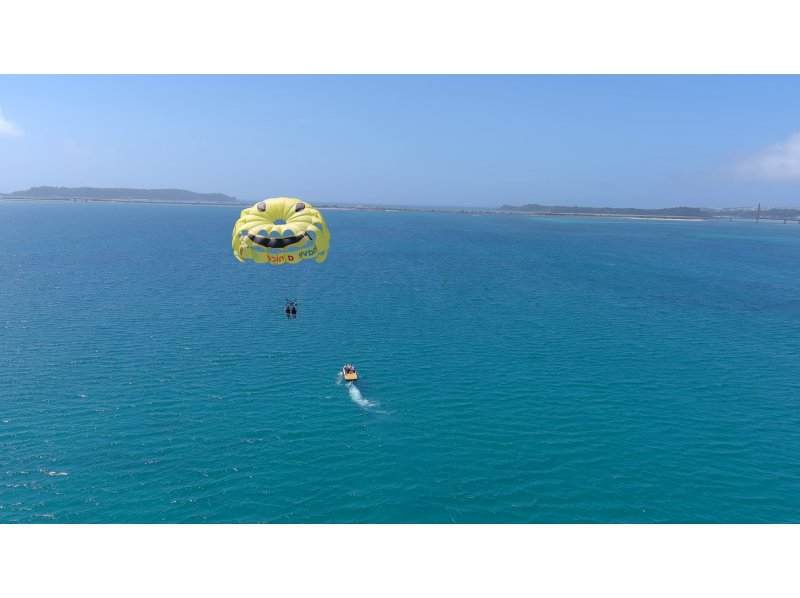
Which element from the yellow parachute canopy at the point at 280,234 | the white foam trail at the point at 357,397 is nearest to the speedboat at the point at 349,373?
the white foam trail at the point at 357,397

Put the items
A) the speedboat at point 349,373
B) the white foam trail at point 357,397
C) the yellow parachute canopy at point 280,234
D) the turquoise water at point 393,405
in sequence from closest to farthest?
the turquoise water at point 393,405, the yellow parachute canopy at point 280,234, the white foam trail at point 357,397, the speedboat at point 349,373

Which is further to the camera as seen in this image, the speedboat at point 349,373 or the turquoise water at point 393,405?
the speedboat at point 349,373

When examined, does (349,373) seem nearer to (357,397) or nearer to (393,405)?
(357,397)

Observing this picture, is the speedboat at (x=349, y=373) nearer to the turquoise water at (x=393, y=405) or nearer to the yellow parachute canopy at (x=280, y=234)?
the turquoise water at (x=393, y=405)

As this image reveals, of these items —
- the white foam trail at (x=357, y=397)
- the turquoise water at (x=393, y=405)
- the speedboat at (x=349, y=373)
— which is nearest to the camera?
the turquoise water at (x=393, y=405)

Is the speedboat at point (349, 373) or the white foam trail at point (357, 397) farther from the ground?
the speedboat at point (349, 373)

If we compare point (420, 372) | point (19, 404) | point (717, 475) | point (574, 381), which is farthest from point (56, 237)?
point (717, 475)

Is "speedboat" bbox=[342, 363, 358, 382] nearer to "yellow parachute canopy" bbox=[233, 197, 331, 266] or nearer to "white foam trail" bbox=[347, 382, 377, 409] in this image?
"white foam trail" bbox=[347, 382, 377, 409]
